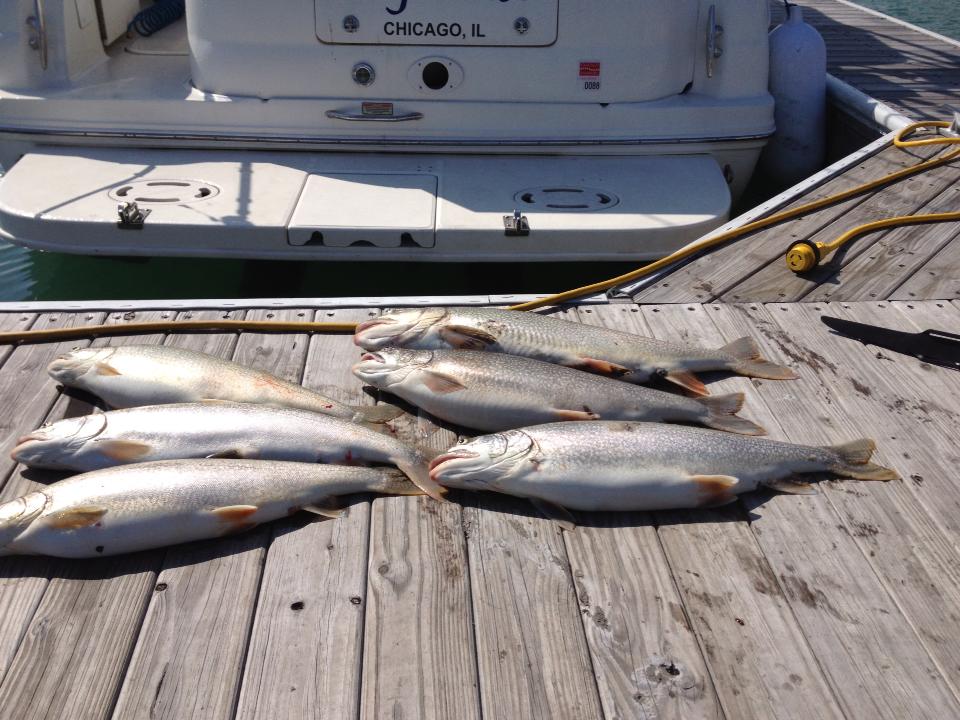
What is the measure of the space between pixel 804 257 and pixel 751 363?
40.6 inches

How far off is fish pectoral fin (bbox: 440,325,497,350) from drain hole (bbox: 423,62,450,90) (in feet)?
9.22

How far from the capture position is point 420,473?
282 cm

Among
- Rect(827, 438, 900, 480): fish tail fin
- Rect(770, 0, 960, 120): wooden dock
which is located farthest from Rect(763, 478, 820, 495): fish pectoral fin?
Rect(770, 0, 960, 120): wooden dock

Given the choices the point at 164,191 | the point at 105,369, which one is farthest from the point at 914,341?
the point at 164,191

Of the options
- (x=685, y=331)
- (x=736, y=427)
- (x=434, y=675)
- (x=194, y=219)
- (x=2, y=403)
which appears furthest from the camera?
(x=194, y=219)

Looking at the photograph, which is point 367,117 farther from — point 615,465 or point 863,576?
point 863,576

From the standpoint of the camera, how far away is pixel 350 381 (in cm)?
342

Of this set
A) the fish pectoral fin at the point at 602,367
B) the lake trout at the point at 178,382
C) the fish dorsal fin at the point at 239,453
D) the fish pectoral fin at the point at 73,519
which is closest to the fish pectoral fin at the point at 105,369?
the lake trout at the point at 178,382

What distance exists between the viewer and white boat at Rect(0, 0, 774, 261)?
5324 mm

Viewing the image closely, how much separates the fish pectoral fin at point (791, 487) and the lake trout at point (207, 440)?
43.0 inches

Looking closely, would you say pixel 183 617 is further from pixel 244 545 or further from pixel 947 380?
pixel 947 380

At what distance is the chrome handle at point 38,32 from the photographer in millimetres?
5770

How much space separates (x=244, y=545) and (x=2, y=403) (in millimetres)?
1349

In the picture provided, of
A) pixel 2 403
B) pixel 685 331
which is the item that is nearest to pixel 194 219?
pixel 2 403
